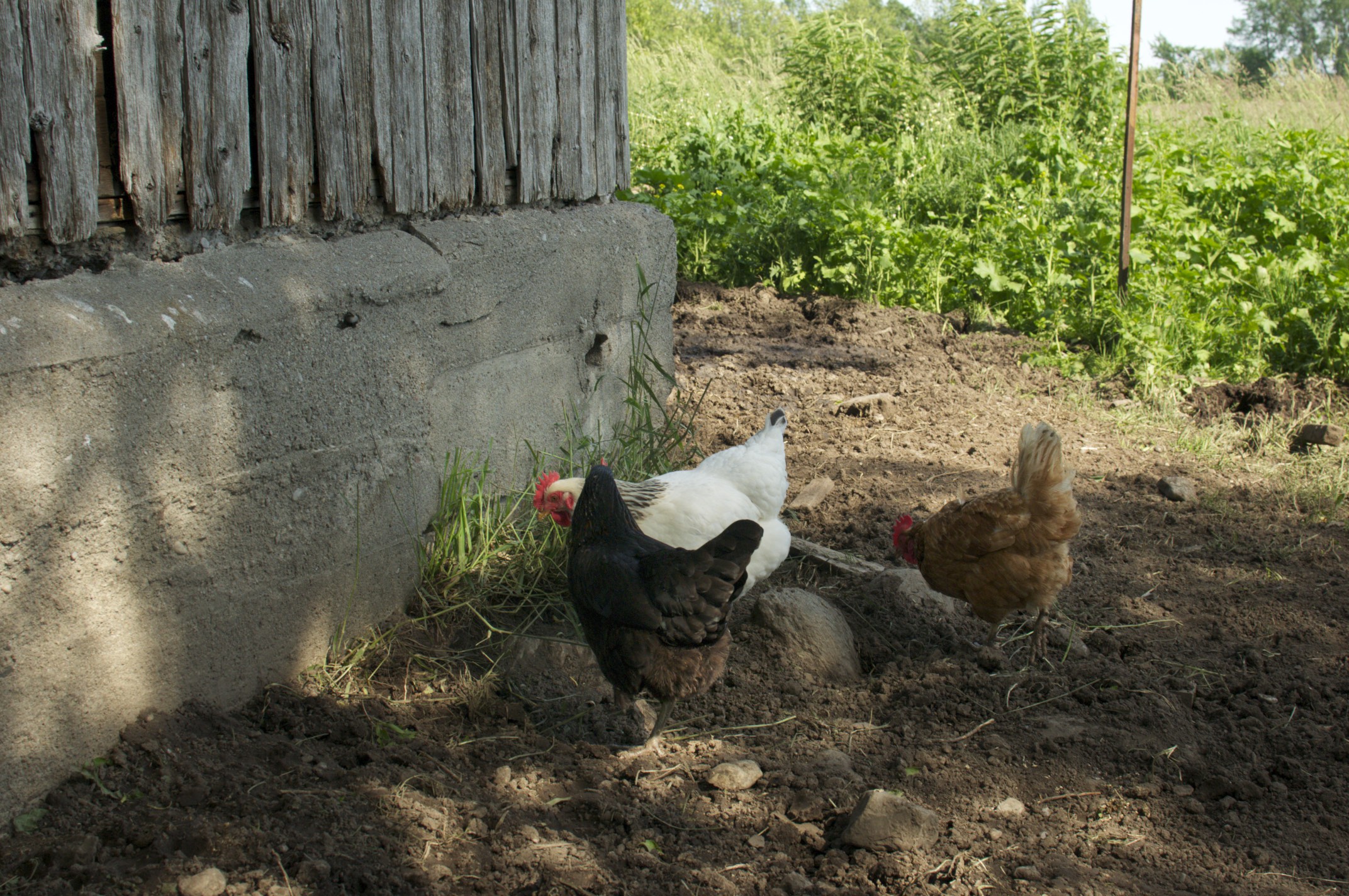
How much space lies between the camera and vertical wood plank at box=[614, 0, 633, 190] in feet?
13.6

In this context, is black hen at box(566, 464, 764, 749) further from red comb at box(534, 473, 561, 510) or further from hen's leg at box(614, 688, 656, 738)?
red comb at box(534, 473, 561, 510)

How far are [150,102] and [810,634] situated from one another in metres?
2.54

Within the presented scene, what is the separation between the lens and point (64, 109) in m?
2.26

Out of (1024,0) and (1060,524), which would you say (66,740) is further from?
(1024,0)

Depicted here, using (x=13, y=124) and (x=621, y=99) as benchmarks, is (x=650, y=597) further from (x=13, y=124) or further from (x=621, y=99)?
(x=621, y=99)

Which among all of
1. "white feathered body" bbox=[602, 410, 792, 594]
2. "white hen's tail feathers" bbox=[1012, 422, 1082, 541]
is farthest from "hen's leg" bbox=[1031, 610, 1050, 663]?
"white feathered body" bbox=[602, 410, 792, 594]

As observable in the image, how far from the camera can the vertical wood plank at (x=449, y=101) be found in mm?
3273

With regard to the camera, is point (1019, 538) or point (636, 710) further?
point (1019, 538)

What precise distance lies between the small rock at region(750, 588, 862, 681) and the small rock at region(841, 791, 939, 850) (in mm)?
934

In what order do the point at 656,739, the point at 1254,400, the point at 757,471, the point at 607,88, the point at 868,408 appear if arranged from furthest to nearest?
the point at 1254,400, the point at 868,408, the point at 607,88, the point at 757,471, the point at 656,739

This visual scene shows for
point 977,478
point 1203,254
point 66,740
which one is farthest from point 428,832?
point 1203,254

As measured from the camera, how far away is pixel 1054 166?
802 centimetres

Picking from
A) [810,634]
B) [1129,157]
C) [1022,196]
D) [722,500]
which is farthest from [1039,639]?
[1022,196]

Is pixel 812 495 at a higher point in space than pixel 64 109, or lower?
lower
